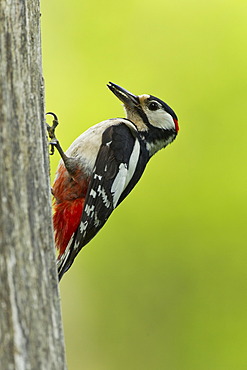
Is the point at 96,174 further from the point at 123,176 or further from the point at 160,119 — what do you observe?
the point at 160,119

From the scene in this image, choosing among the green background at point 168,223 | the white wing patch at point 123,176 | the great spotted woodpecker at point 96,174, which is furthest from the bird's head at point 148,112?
the green background at point 168,223

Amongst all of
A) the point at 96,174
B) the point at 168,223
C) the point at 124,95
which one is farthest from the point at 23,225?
the point at 168,223

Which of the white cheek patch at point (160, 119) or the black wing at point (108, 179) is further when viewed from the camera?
the white cheek patch at point (160, 119)

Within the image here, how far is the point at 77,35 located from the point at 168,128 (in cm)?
177

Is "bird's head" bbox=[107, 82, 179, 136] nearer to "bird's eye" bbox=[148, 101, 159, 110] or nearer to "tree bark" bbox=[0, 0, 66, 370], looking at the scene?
"bird's eye" bbox=[148, 101, 159, 110]

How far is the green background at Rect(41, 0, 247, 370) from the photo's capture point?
5.45 m

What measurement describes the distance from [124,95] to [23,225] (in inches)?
89.9

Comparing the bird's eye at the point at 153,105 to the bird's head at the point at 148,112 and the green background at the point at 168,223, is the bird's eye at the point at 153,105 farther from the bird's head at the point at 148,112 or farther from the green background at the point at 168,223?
the green background at the point at 168,223

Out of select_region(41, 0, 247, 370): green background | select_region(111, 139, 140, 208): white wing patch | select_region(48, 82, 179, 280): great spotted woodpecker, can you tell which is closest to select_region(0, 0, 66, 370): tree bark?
select_region(48, 82, 179, 280): great spotted woodpecker

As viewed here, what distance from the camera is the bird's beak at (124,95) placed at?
13.6 ft

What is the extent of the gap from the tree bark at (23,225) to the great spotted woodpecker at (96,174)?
4.18 feet

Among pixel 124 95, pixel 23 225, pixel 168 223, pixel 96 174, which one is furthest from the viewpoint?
pixel 168 223

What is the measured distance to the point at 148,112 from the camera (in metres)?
4.21

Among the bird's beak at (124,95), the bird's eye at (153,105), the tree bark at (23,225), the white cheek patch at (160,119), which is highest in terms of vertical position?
the bird's beak at (124,95)
